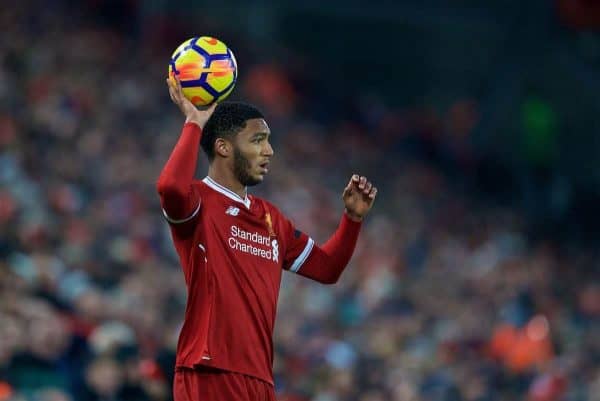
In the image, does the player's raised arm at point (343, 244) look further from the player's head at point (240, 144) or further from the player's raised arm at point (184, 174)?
the player's raised arm at point (184, 174)

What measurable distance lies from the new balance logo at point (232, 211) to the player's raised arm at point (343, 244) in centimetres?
56

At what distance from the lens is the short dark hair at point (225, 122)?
5797 millimetres

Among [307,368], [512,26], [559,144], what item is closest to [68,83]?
[307,368]

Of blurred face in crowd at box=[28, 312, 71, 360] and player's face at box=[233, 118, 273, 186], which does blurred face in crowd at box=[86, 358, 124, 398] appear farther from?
player's face at box=[233, 118, 273, 186]

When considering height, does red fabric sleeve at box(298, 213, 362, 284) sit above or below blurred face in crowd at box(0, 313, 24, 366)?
above

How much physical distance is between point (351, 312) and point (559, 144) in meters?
11.6

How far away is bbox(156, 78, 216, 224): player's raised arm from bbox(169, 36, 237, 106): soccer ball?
16cm

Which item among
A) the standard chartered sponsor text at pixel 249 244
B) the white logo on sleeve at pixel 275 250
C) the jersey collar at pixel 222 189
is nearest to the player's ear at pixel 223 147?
the jersey collar at pixel 222 189

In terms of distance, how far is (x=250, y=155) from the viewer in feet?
19.0

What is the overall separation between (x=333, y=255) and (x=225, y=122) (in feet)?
3.00

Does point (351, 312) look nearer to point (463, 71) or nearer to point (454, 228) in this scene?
point (454, 228)

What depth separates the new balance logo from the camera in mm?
5730

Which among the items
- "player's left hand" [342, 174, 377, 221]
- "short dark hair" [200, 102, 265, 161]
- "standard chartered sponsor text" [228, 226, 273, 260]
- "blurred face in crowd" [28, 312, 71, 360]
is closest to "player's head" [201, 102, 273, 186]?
"short dark hair" [200, 102, 265, 161]

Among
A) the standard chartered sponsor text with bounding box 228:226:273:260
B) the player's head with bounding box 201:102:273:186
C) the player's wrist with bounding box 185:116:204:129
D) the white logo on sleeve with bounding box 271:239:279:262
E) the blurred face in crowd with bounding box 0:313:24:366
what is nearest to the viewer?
the player's wrist with bounding box 185:116:204:129
